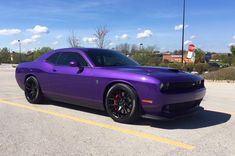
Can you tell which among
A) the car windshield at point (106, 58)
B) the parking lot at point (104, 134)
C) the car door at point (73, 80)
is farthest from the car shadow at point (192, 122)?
the car windshield at point (106, 58)

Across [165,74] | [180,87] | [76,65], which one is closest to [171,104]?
[180,87]

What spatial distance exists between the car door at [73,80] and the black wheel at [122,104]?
0.50 metres

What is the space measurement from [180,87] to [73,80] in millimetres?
2266

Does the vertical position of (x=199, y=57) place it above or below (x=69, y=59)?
below

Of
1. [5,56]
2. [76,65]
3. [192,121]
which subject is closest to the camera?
[192,121]

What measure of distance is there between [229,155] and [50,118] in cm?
353

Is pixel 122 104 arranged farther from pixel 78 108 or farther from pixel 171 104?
pixel 78 108

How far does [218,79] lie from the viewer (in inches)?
721

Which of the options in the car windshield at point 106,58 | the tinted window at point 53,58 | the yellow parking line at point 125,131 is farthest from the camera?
the tinted window at point 53,58

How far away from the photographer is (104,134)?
528 cm

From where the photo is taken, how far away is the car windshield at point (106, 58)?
679 cm

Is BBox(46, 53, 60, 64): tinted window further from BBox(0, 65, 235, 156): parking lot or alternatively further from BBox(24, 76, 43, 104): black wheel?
BBox(0, 65, 235, 156): parking lot

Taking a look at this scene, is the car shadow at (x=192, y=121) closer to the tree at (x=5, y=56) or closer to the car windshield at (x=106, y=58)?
the car windshield at (x=106, y=58)

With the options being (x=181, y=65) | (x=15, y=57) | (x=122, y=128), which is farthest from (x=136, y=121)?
(x=15, y=57)
